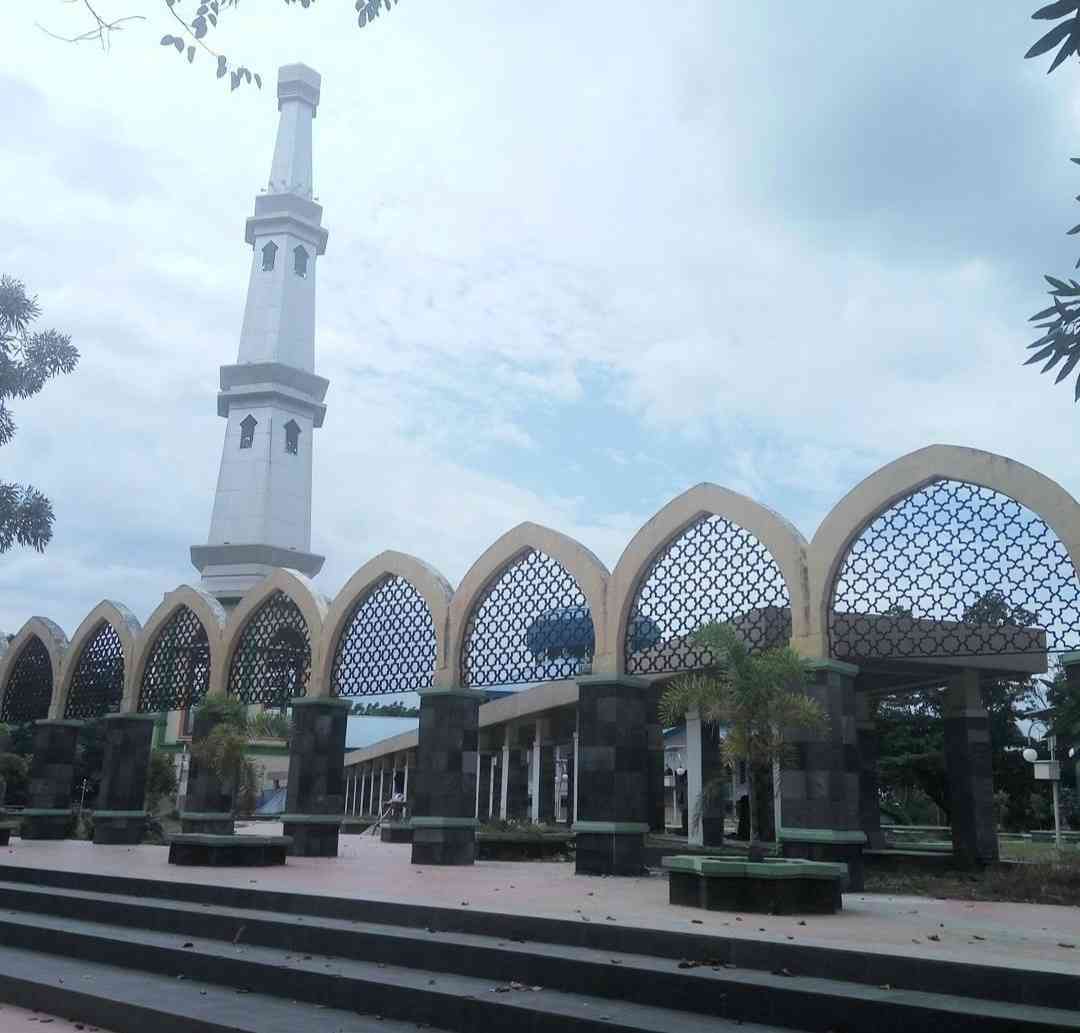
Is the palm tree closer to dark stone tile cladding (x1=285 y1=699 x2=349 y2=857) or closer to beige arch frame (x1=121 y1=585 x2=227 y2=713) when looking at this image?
dark stone tile cladding (x1=285 y1=699 x2=349 y2=857)

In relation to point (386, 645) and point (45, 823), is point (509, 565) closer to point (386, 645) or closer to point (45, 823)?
point (386, 645)

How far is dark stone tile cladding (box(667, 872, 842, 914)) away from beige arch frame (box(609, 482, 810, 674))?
3.04 m

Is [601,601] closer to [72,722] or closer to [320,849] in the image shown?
[320,849]

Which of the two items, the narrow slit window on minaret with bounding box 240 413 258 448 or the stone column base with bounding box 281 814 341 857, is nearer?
the stone column base with bounding box 281 814 341 857

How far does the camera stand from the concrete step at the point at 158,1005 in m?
4.21

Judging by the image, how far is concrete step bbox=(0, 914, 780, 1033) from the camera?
4031 millimetres

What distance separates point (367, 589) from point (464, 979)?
8.59 metres

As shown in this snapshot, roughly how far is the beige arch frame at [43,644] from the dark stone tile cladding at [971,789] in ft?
43.5

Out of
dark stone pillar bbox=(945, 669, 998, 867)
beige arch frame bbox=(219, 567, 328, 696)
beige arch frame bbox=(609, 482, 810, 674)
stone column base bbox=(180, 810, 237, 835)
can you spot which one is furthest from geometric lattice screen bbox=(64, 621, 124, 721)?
dark stone pillar bbox=(945, 669, 998, 867)

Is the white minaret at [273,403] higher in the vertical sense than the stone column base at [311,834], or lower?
higher

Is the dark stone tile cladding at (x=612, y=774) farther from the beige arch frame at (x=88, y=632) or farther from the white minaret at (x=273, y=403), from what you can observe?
the white minaret at (x=273, y=403)

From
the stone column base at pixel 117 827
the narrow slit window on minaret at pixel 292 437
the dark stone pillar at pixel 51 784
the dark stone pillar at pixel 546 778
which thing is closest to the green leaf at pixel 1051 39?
the stone column base at pixel 117 827

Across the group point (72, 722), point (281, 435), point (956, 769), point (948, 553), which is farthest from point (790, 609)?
point (281, 435)

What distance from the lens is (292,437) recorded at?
33.6 metres
